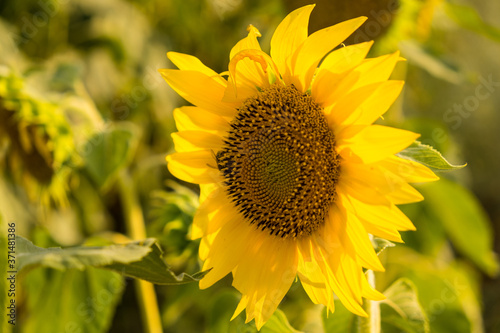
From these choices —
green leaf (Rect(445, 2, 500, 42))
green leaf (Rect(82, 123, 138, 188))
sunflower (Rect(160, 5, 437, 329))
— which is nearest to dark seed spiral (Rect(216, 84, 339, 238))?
sunflower (Rect(160, 5, 437, 329))

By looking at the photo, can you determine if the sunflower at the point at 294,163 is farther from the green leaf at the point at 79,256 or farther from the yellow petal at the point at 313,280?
the green leaf at the point at 79,256

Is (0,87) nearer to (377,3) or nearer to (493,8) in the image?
(377,3)

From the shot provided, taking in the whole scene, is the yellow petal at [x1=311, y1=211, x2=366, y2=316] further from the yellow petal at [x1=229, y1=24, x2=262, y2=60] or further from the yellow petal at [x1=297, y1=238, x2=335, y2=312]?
the yellow petal at [x1=229, y1=24, x2=262, y2=60]

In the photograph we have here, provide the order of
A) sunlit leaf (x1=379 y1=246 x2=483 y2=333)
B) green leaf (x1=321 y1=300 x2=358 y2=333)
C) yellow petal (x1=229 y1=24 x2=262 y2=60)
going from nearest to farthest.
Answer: yellow petal (x1=229 y1=24 x2=262 y2=60) → green leaf (x1=321 y1=300 x2=358 y2=333) → sunlit leaf (x1=379 y1=246 x2=483 y2=333)

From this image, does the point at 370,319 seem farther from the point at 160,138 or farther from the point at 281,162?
the point at 160,138

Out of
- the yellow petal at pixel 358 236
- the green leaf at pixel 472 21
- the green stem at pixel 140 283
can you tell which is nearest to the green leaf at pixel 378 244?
the yellow petal at pixel 358 236

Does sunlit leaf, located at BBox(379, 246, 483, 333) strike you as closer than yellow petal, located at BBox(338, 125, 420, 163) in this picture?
No

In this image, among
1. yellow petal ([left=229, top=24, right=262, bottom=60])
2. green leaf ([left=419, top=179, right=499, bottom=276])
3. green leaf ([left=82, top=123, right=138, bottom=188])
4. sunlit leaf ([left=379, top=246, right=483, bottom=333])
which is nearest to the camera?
yellow petal ([left=229, top=24, right=262, bottom=60])
